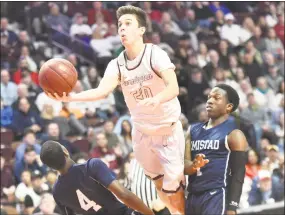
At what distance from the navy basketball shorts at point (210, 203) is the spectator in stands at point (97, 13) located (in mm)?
8362

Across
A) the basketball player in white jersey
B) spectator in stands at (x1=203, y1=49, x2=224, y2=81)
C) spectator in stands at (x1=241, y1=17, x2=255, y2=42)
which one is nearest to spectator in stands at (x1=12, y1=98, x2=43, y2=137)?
spectator in stands at (x1=203, y1=49, x2=224, y2=81)

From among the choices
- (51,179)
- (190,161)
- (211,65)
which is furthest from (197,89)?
(190,161)

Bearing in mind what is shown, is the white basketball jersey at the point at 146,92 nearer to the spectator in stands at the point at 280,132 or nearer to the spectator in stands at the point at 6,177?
the spectator in stands at the point at 6,177

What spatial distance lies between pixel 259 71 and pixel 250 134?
2.52 meters

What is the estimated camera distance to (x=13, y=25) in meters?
13.7

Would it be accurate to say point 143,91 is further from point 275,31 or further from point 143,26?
point 275,31

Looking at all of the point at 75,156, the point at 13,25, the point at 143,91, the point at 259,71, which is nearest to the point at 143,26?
the point at 143,91

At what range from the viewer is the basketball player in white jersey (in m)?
5.95

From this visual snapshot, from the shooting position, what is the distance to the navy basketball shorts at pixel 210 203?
6.21 metres

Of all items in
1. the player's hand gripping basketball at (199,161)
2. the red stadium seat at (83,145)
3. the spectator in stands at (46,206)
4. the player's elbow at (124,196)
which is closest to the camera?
the player's elbow at (124,196)

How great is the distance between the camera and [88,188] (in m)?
5.96

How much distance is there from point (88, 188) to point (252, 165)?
224 inches

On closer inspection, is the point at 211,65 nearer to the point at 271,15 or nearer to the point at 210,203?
the point at 271,15

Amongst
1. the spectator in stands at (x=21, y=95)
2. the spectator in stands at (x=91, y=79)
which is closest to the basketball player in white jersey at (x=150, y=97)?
the spectator in stands at (x=21, y=95)
